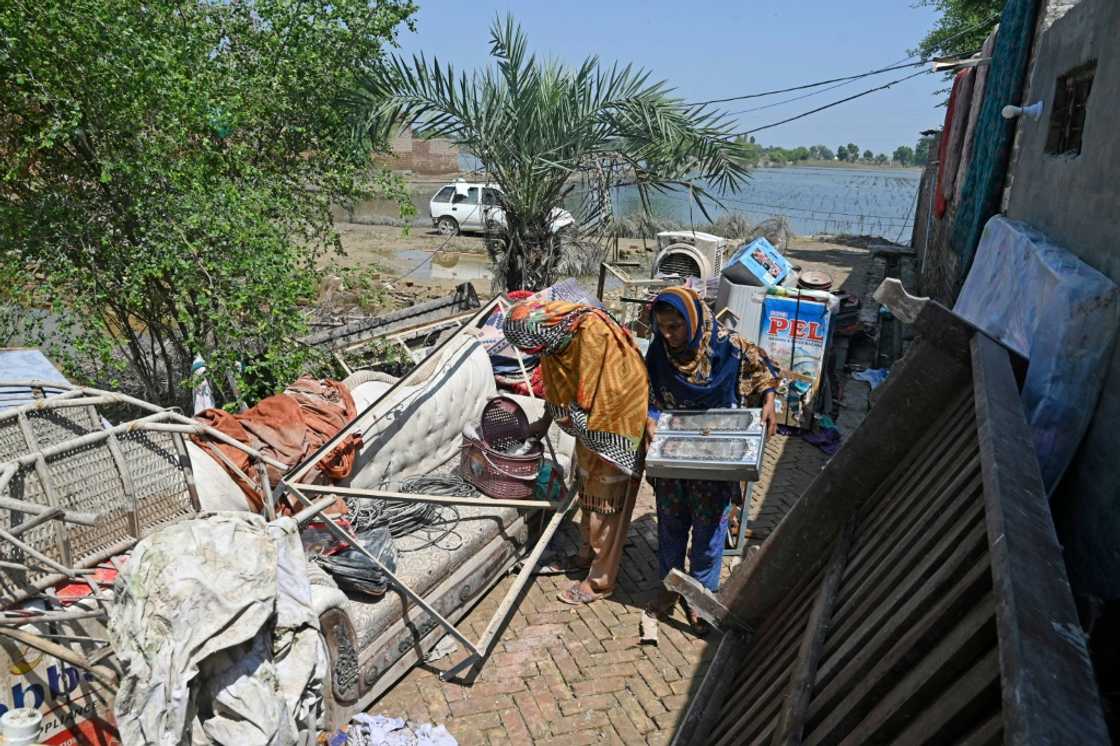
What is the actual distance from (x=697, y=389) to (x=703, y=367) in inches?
5.4

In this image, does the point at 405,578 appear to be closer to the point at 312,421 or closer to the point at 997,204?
the point at 312,421

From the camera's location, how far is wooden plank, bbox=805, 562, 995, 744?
1.28 m

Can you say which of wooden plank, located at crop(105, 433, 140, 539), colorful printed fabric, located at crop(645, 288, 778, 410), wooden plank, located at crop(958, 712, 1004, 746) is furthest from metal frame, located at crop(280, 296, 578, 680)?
wooden plank, located at crop(958, 712, 1004, 746)

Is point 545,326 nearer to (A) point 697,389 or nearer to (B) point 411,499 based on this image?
(A) point 697,389

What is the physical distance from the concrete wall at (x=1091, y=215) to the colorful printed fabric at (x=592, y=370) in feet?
6.88

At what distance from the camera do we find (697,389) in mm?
4359

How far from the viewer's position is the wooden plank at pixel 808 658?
167 cm

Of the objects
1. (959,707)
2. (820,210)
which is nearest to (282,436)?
(959,707)

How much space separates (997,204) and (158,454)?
6834mm

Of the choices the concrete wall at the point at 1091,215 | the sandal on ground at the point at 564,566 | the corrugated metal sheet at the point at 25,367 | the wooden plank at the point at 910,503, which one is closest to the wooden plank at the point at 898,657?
the wooden plank at the point at 910,503

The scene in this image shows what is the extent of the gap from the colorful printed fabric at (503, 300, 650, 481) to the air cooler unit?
598 cm

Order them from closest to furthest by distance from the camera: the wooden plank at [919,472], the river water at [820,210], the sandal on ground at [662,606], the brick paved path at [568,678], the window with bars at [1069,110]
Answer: the wooden plank at [919,472]
the brick paved path at [568,678]
the window with bars at [1069,110]
the sandal on ground at [662,606]
the river water at [820,210]

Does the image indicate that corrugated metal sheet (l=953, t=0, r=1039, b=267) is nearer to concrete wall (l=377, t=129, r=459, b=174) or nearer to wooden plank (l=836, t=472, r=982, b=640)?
wooden plank (l=836, t=472, r=982, b=640)

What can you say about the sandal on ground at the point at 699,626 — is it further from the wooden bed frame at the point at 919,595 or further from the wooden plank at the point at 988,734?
the wooden plank at the point at 988,734
